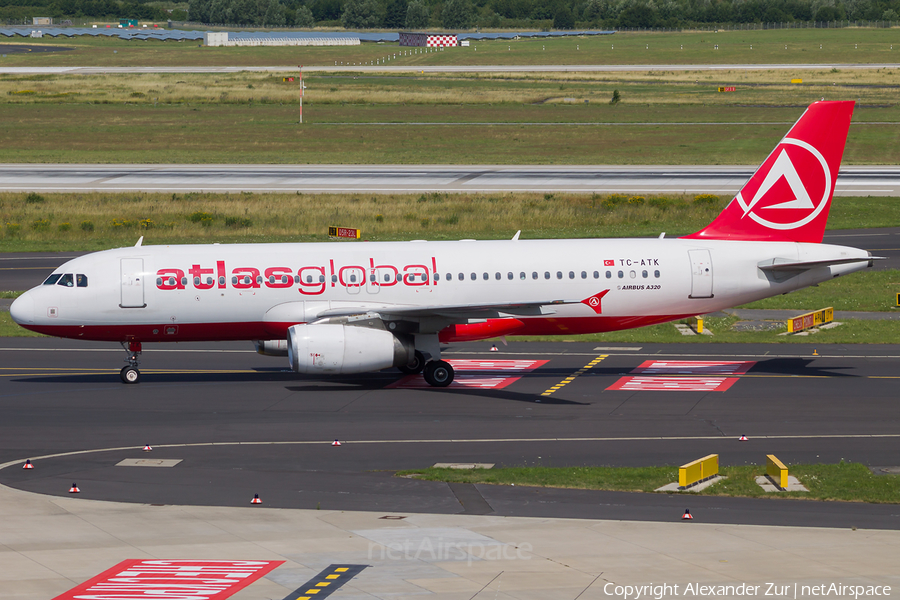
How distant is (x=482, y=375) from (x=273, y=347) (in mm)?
7719

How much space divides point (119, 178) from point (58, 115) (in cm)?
4877

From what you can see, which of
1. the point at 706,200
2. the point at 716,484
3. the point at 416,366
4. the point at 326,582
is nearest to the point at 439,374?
the point at 416,366

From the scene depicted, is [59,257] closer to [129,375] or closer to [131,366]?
[131,366]

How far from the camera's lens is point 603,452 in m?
28.4

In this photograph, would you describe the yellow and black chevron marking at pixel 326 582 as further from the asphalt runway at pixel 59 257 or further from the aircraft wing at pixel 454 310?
the asphalt runway at pixel 59 257

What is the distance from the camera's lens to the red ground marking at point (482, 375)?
37.3m

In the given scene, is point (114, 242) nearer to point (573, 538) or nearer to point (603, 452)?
point (603, 452)

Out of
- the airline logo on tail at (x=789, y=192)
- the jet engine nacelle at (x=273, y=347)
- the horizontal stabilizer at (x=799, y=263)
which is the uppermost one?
the airline logo on tail at (x=789, y=192)

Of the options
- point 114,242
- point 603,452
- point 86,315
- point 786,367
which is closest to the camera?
point 603,452

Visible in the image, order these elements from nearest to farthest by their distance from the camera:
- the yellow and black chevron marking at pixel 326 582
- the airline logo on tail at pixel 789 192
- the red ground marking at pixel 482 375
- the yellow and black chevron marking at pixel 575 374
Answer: the yellow and black chevron marking at pixel 326 582 < the yellow and black chevron marking at pixel 575 374 < the red ground marking at pixel 482 375 < the airline logo on tail at pixel 789 192

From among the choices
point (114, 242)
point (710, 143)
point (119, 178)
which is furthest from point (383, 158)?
point (114, 242)

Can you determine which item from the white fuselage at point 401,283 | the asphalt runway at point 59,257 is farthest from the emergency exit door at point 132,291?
the asphalt runway at point 59,257

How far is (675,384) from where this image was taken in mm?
36781

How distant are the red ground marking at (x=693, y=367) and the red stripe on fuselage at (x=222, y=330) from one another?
120 inches
